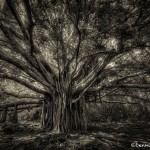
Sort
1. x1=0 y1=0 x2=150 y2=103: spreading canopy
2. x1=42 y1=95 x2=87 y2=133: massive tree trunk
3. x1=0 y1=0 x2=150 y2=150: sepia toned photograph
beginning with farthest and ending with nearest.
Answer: x1=42 y1=95 x2=87 y2=133: massive tree trunk
x1=0 y1=0 x2=150 y2=103: spreading canopy
x1=0 y1=0 x2=150 y2=150: sepia toned photograph

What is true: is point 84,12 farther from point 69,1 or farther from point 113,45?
point 113,45

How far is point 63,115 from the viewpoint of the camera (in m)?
4.26

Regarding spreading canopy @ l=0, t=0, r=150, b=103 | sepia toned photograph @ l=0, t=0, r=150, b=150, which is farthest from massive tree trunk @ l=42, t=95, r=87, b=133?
spreading canopy @ l=0, t=0, r=150, b=103

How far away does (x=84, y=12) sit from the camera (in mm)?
3482

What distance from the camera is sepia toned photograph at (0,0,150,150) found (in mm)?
3209

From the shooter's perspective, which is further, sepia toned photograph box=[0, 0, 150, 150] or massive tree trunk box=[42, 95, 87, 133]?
massive tree trunk box=[42, 95, 87, 133]

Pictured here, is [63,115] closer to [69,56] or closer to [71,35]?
[69,56]

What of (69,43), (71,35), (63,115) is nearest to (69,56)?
(69,43)

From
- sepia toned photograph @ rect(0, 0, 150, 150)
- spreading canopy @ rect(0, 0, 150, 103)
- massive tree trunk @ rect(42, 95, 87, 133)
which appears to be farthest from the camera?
massive tree trunk @ rect(42, 95, 87, 133)

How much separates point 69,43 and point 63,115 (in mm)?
1911

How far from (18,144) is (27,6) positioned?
7.78 feet

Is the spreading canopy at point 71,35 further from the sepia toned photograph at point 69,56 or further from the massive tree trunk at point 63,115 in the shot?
the massive tree trunk at point 63,115

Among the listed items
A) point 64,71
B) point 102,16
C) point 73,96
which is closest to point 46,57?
point 64,71

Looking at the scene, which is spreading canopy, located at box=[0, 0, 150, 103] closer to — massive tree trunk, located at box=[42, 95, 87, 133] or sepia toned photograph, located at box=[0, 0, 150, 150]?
sepia toned photograph, located at box=[0, 0, 150, 150]
